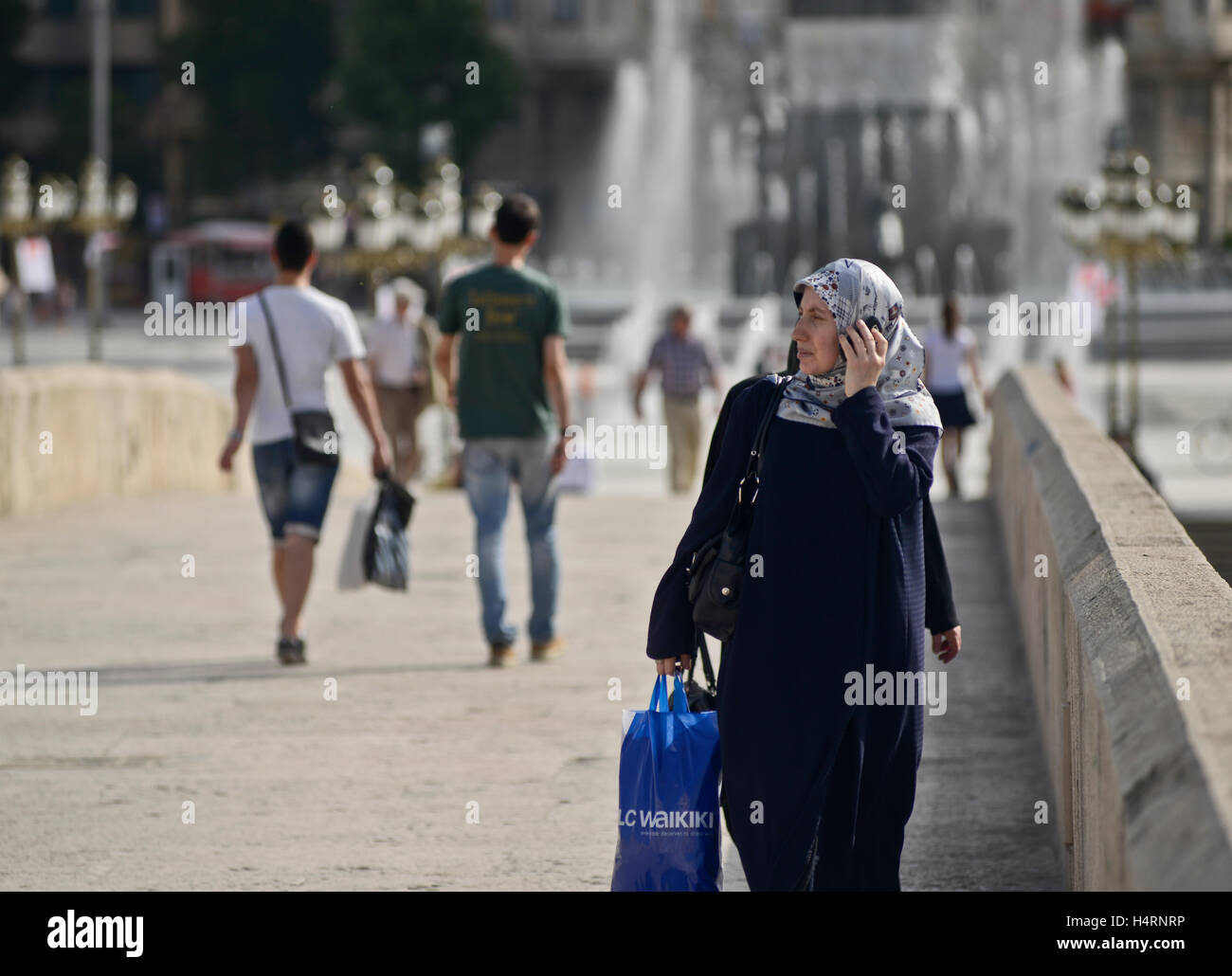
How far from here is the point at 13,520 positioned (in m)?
13.9

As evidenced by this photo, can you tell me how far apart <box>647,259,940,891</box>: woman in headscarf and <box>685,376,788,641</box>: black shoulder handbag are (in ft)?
0.11

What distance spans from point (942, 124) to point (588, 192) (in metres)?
32.3

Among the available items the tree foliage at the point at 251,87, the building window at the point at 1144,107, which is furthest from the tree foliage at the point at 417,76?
the building window at the point at 1144,107

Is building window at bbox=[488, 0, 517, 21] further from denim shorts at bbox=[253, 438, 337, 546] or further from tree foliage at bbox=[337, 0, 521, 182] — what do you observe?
denim shorts at bbox=[253, 438, 337, 546]

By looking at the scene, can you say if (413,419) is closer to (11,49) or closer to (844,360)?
(844,360)

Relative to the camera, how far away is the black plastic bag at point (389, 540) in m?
8.97

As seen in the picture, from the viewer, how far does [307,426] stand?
Answer: 8789mm

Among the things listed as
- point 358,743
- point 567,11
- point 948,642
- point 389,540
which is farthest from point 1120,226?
point 567,11

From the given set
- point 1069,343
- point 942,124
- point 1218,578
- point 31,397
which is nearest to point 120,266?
point 942,124

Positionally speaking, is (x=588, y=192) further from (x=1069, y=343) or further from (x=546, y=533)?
(x=546, y=533)

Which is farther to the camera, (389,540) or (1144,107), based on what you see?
(1144,107)

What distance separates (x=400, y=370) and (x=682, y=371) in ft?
7.78

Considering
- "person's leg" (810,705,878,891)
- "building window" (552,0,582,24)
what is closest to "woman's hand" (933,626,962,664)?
"person's leg" (810,705,878,891)

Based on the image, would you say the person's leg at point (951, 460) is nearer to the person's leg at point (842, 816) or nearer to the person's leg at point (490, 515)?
the person's leg at point (490, 515)
